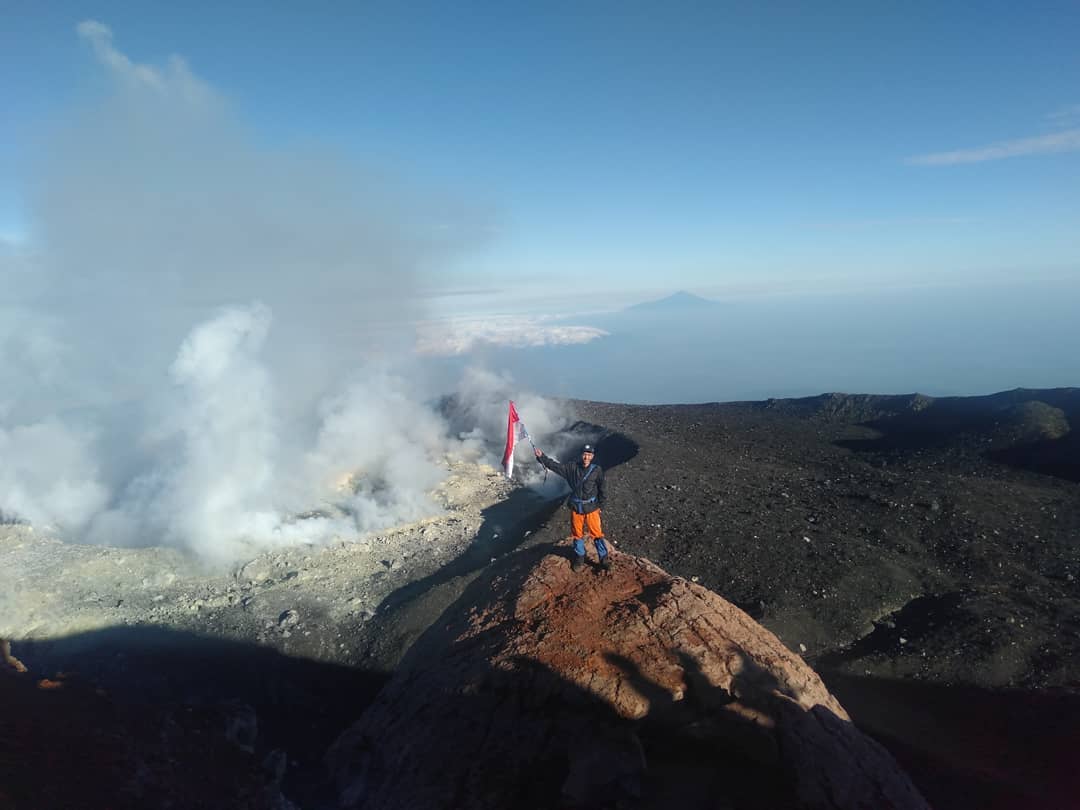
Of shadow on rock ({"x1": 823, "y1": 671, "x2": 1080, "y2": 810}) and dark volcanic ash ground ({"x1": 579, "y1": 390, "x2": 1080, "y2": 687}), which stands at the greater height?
dark volcanic ash ground ({"x1": 579, "y1": 390, "x2": 1080, "y2": 687})

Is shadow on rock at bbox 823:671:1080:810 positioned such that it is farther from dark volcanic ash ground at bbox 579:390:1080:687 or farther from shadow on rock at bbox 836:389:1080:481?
shadow on rock at bbox 836:389:1080:481

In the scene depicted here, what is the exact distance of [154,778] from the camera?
278 inches

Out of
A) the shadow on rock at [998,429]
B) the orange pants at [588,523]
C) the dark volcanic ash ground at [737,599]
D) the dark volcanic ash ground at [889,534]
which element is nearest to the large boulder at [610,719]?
the orange pants at [588,523]

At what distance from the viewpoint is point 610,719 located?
231 inches

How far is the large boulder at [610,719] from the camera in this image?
545cm

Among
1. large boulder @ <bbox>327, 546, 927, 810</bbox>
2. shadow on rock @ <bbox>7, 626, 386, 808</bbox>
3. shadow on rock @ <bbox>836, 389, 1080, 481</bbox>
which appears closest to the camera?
large boulder @ <bbox>327, 546, 927, 810</bbox>

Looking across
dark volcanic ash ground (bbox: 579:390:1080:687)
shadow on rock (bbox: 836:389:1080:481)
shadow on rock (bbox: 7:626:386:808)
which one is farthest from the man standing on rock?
shadow on rock (bbox: 836:389:1080:481)

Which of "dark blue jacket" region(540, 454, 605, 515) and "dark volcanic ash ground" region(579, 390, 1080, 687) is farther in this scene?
"dark volcanic ash ground" region(579, 390, 1080, 687)

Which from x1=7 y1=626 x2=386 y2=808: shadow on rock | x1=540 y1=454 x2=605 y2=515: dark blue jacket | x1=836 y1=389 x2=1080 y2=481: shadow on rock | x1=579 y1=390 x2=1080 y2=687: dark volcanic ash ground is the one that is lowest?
x1=7 y1=626 x2=386 y2=808: shadow on rock

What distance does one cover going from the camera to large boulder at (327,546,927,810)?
17.9 ft

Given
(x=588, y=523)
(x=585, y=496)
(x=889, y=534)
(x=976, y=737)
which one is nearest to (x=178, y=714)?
(x=588, y=523)

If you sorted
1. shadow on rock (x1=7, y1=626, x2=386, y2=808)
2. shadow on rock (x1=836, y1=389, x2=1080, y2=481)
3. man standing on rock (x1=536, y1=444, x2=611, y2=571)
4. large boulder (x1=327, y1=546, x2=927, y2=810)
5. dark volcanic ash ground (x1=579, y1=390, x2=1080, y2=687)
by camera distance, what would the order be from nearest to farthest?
large boulder (x1=327, y1=546, x2=927, y2=810), shadow on rock (x1=7, y1=626, x2=386, y2=808), man standing on rock (x1=536, y1=444, x2=611, y2=571), dark volcanic ash ground (x1=579, y1=390, x2=1080, y2=687), shadow on rock (x1=836, y1=389, x2=1080, y2=481)

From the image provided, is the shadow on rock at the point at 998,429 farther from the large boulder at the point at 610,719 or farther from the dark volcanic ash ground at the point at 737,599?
the large boulder at the point at 610,719

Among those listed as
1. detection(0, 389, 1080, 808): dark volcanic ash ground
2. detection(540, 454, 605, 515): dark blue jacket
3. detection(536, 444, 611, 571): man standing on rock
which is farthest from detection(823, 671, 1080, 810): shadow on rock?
detection(540, 454, 605, 515): dark blue jacket
